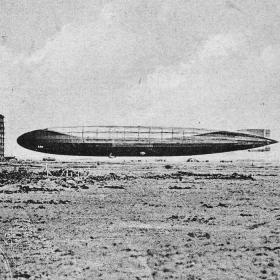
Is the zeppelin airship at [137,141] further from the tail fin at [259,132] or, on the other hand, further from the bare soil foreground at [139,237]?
the bare soil foreground at [139,237]

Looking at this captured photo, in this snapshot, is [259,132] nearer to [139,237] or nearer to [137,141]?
[137,141]

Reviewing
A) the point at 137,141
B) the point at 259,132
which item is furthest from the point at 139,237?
the point at 259,132

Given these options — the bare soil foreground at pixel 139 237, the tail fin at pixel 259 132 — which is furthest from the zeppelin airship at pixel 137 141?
the bare soil foreground at pixel 139 237

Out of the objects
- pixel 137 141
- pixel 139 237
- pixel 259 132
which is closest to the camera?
pixel 139 237

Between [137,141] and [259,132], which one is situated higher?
[259,132]

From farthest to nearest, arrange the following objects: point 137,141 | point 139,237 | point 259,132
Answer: point 259,132, point 137,141, point 139,237

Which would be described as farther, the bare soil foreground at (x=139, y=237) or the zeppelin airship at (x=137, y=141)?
the zeppelin airship at (x=137, y=141)

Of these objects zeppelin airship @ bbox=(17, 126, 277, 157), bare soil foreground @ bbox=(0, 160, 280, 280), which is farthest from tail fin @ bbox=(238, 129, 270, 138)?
bare soil foreground @ bbox=(0, 160, 280, 280)

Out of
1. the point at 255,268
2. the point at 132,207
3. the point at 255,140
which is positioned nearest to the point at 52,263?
the point at 255,268
